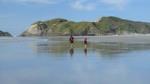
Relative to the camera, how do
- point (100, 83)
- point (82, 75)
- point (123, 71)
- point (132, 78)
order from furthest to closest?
point (123, 71), point (82, 75), point (132, 78), point (100, 83)

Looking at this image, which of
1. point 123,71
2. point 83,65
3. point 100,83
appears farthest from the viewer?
point 83,65

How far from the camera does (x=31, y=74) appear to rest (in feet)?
69.7

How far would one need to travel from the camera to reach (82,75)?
20.3 meters

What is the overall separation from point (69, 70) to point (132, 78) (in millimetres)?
4918

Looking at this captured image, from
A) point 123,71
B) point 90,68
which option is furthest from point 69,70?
point 123,71

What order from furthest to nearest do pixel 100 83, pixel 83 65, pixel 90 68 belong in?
pixel 83 65 < pixel 90 68 < pixel 100 83

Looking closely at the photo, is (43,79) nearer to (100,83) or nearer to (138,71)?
(100,83)

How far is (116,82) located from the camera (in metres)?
17.8

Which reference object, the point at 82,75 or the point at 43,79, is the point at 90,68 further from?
the point at 43,79

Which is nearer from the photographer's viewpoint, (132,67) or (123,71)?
(123,71)

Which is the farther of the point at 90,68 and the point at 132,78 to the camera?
the point at 90,68

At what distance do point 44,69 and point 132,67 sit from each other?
552 centimetres

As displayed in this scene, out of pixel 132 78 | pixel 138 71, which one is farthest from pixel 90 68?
pixel 132 78

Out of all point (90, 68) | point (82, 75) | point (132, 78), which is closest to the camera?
point (132, 78)
